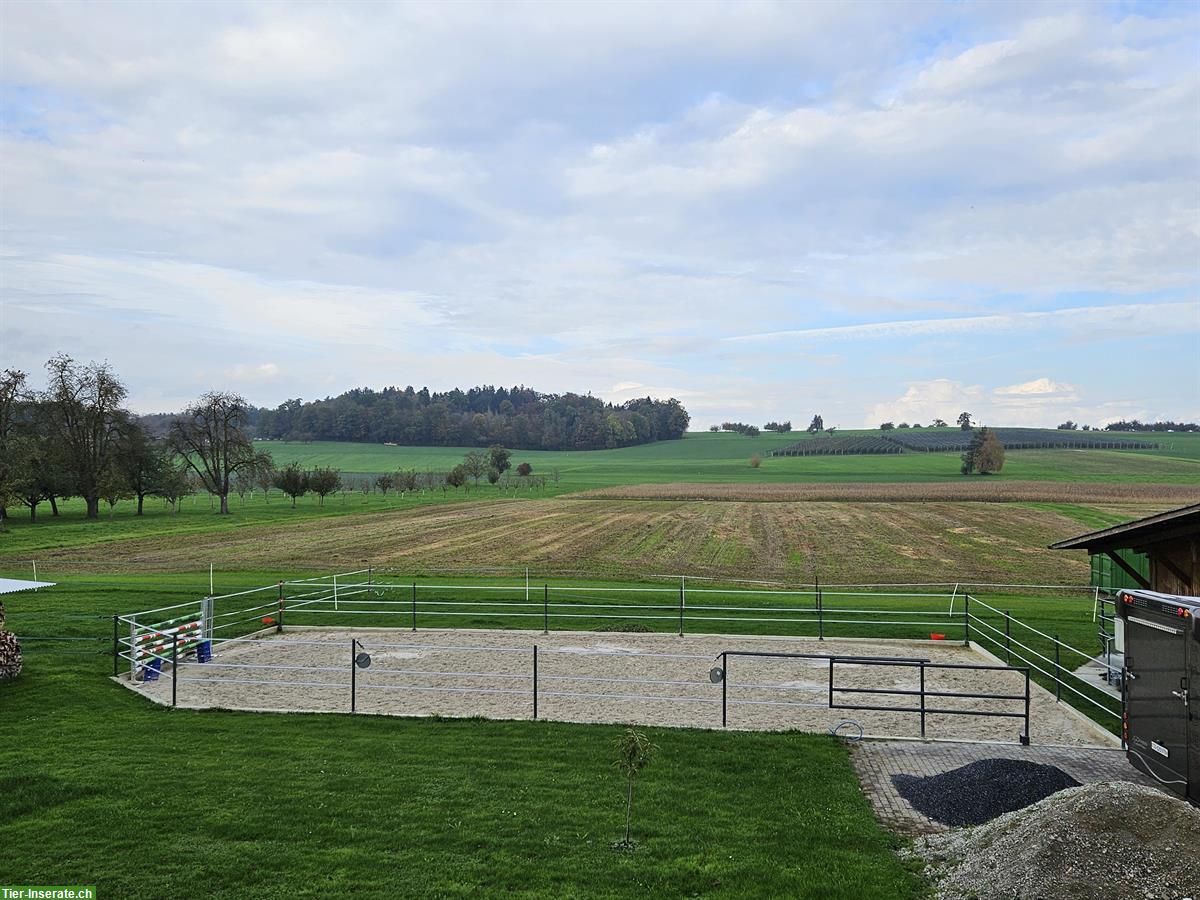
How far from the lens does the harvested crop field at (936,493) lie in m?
67.1

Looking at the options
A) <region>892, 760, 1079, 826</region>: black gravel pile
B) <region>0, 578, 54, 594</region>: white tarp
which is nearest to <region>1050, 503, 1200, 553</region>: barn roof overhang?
<region>892, 760, 1079, 826</region>: black gravel pile

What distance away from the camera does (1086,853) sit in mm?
6824

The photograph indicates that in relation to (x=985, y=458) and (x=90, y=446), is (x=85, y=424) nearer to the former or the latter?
(x=90, y=446)

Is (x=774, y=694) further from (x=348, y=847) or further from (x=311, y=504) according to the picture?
(x=311, y=504)

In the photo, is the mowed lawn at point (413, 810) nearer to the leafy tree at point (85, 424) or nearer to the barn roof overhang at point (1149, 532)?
the barn roof overhang at point (1149, 532)

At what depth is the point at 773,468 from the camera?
123 m

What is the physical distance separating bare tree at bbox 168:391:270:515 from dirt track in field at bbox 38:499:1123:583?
1756 cm

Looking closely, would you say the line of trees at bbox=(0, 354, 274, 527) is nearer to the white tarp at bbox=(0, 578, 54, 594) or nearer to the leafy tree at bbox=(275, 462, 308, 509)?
the leafy tree at bbox=(275, 462, 308, 509)

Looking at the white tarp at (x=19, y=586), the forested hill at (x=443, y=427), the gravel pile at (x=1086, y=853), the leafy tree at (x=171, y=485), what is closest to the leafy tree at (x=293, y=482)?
the leafy tree at (x=171, y=485)

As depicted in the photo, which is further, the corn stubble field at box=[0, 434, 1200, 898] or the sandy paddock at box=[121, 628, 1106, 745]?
the sandy paddock at box=[121, 628, 1106, 745]

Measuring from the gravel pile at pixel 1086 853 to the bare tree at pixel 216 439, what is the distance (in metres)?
68.4

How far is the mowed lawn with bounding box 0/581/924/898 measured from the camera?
24.0ft

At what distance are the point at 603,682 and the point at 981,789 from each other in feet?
25.1

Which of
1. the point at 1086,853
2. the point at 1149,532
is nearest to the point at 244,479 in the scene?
the point at 1149,532
